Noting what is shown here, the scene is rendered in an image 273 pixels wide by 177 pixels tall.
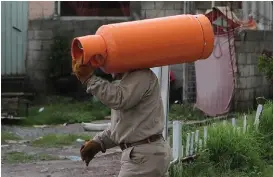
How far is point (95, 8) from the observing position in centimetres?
1219

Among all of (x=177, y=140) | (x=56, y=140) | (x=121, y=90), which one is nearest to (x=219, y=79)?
(x=56, y=140)

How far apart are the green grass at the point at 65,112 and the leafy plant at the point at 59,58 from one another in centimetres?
56

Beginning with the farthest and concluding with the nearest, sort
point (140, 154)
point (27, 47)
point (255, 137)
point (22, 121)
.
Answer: point (27, 47) < point (22, 121) < point (255, 137) < point (140, 154)

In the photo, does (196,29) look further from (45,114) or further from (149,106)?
(45,114)

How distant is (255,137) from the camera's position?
643cm

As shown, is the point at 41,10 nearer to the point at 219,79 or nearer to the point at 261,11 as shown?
the point at 219,79

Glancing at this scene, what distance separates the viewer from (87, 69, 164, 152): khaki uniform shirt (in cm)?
345

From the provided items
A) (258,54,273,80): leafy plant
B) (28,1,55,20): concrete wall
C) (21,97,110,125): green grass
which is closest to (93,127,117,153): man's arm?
(258,54,273,80): leafy plant

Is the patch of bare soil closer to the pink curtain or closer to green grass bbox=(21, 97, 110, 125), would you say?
green grass bbox=(21, 97, 110, 125)

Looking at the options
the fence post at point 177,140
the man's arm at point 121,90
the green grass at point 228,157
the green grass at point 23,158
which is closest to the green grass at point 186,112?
the green grass at point 23,158

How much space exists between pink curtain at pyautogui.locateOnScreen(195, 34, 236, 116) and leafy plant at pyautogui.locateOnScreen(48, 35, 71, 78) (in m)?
2.86

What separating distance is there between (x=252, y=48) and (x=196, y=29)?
7.18m

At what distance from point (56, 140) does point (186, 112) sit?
2.68 m

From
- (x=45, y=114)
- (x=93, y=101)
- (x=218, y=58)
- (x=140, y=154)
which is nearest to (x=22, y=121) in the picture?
(x=45, y=114)
